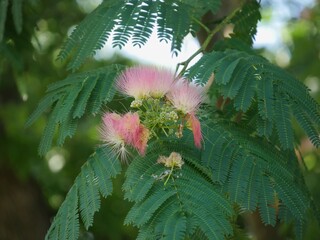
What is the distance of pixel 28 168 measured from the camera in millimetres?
6062

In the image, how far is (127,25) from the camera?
2.91 meters

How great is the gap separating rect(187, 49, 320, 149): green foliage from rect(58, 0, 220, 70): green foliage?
0.29 metres

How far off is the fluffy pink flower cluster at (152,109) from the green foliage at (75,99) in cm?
20

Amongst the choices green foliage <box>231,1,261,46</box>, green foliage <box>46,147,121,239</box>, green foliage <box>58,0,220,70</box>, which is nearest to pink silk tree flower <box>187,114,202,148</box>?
green foliage <box>46,147,121,239</box>

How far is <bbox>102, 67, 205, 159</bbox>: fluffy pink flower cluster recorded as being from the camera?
244 cm

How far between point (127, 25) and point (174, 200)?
85 centimetres

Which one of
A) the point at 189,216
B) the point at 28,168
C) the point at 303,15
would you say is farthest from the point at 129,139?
the point at 303,15

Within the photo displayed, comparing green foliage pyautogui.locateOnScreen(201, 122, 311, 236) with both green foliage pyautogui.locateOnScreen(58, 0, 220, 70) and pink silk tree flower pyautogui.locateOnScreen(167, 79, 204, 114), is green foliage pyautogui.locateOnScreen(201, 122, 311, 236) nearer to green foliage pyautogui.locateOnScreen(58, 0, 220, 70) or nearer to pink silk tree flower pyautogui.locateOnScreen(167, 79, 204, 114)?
pink silk tree flower pyautogui.locateOnScreen(167, 79, 204, 114)

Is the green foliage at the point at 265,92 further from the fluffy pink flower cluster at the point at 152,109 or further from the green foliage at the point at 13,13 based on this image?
the green foliage at the point at 13,13

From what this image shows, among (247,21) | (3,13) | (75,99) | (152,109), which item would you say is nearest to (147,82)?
(152,109)

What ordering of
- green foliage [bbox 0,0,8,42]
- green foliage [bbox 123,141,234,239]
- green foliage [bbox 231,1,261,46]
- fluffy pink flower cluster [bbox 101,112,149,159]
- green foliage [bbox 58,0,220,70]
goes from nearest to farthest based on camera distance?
green foliage [bbox 123,141,234,239]
fluffy pink flower cluster [bbox 101,112,149,159]
green foliage [bbox 58,0,220,70]
green foliage [bbox 231,1,261,46]
green foliage [bbox 0,0,8,42]

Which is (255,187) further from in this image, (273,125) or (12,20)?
(12,20)

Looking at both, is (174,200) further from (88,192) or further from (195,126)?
(88,192)

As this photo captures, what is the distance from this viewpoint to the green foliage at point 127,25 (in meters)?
2.90
